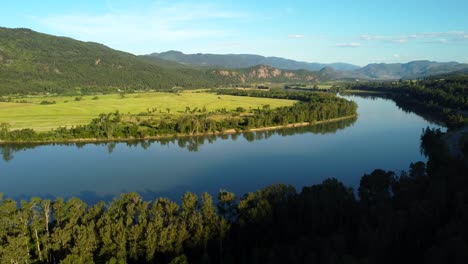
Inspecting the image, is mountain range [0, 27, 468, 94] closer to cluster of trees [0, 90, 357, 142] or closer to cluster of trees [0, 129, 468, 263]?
cluster of trees [0, 90, 357, 142]

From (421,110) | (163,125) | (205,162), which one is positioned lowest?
(205,162)

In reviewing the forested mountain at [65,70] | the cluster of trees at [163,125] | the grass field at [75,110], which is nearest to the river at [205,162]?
the cluster of trees at [163,125]

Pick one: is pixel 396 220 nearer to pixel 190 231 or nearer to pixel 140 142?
pixel 190 231

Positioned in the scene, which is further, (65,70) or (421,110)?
(65,70)

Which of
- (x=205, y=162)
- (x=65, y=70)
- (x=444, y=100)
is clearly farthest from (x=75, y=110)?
(x=65, y=70)

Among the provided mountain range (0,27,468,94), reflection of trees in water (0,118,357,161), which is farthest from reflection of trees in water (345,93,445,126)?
mountain range (0,27,468,94)

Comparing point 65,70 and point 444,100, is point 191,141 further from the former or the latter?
point 65,70

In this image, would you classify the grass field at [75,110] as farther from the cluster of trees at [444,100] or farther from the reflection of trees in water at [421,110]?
the cluster of trees at [444,100]
